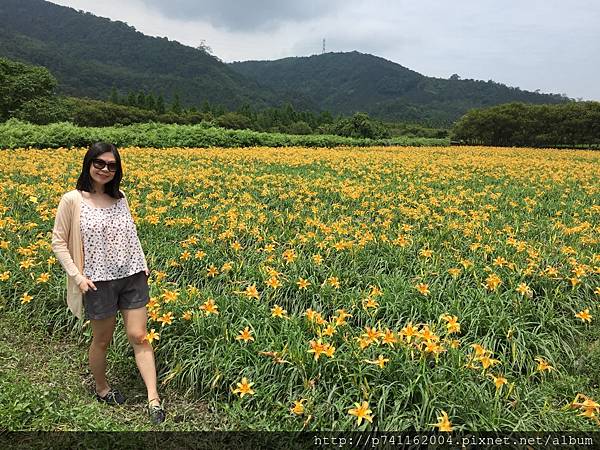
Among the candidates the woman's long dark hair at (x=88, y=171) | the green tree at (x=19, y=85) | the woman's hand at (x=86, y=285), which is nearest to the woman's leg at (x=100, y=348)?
the woman's hand at (x=86, y=285)

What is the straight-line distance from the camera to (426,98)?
4646 inches

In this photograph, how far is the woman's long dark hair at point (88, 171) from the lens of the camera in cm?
259

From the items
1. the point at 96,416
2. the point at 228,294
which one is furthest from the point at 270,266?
the point at 96,416

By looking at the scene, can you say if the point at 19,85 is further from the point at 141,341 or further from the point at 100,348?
the point at 141,341

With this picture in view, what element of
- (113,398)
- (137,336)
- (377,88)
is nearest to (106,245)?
(137,336)

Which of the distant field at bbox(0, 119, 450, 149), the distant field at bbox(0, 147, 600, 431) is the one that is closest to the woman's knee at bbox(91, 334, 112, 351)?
the distant field at bbox(0, 147, 600, 431)

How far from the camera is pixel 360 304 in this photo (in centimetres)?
349

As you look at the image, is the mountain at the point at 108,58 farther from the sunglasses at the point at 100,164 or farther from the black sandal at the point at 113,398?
the black sandal at the point at 113,398

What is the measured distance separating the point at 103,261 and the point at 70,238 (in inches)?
9.9

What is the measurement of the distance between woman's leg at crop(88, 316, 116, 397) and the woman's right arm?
1.14 feet

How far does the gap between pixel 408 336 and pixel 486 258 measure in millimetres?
2156

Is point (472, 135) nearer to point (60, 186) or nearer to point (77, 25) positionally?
point (60, 186)

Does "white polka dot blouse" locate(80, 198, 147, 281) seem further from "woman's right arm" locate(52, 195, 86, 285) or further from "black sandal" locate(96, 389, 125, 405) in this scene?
"black sandal" locate(96, 389, 125, 405)

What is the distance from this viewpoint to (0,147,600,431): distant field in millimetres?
2510
